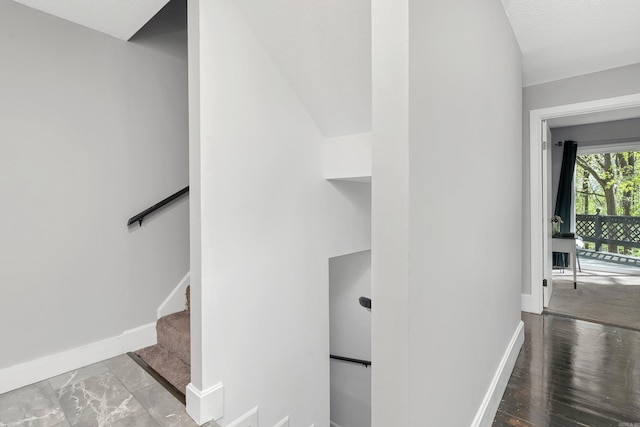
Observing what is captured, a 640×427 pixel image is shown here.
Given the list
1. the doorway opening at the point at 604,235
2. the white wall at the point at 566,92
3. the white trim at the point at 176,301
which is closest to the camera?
the white trim at the point at 176,301

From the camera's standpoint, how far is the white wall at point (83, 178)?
173 centimetres

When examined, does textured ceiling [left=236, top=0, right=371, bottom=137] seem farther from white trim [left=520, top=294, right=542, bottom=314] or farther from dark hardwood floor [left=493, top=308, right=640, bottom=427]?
white trim [left=520, top=294, right=542, bottom=314]

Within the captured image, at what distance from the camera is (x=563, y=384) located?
1.75 metres

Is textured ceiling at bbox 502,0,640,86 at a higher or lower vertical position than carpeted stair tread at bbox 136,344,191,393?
higher

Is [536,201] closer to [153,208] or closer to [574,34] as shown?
[574,34]

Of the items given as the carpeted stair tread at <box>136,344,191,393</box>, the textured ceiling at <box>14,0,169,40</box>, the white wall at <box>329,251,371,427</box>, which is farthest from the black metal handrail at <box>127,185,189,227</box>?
the white wall at <box>329,251,371,427</box>

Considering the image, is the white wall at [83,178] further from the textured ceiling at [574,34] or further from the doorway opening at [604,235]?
the doorway opening at [604,235]

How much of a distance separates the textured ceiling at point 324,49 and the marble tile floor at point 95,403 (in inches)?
76.2

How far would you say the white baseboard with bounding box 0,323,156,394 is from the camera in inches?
67.9

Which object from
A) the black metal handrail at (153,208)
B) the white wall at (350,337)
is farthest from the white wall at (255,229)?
the white wall at (350,337)

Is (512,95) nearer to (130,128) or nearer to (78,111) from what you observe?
(130,128)

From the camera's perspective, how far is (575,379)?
5.90 ft

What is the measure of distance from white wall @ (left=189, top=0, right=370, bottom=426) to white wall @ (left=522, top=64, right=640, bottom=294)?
195 cm

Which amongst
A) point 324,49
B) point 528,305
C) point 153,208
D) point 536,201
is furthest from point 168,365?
point 536,201
